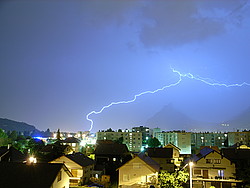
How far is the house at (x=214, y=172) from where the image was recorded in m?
24.6

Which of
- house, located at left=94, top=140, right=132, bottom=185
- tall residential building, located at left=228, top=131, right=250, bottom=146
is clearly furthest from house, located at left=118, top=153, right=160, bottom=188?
tall residential building, located at left=228, top=131, right=250, bottom=146

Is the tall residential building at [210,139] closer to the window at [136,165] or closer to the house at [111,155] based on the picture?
the house at [111,155]

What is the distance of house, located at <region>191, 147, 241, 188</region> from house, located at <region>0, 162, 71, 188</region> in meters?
16.7

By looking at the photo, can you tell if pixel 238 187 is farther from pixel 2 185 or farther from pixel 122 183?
pixel 2 185

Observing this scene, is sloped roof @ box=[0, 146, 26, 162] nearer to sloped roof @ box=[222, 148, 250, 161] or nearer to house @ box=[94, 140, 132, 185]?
house @ box=[94, 140, 132, 185]

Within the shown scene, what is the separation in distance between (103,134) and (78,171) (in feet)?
157

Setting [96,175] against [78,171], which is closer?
[78,171]

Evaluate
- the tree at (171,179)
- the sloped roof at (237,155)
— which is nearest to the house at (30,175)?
the tree at (171,179)

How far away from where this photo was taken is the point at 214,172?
25312 mm

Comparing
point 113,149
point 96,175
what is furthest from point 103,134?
point 96,175

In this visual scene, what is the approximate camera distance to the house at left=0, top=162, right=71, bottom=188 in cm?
1477

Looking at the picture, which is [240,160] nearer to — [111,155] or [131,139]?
[111,155]

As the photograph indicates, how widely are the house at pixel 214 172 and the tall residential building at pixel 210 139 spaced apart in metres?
48.4

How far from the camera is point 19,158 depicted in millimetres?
28266
